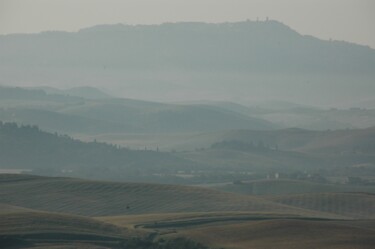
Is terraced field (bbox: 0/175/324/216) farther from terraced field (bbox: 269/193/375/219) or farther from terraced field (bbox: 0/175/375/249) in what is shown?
terraced field (bbox: 269/193/375/219)

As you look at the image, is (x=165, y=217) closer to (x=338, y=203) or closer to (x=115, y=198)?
(x=115, y=198)

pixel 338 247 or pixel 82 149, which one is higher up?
pixel 82 149

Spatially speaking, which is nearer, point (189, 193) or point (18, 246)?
point (18, 246)

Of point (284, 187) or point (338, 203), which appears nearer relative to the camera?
point (338, 203)

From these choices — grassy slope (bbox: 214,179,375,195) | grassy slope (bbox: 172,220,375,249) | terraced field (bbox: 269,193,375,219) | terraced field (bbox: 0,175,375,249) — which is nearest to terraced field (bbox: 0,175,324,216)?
terraced field (bbox: 0,175,375,249)

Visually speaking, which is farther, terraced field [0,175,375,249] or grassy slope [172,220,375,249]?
terraced field [0,175,375,249]

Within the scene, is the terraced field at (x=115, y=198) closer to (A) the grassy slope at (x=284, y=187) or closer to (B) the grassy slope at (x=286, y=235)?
(B) the grassy slope at (x=286, y=235)

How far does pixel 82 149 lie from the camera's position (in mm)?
187000

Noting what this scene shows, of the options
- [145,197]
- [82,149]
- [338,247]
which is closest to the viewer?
[338,247]

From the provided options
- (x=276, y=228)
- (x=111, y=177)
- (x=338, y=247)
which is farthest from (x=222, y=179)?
(x=338, y=247)

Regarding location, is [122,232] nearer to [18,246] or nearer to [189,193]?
[18,246]

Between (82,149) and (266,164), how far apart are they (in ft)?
85.5

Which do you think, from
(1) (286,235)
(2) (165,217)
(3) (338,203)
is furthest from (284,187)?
(1) (286,235)

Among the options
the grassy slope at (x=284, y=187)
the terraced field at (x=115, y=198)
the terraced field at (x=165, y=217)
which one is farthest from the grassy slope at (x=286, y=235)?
the grassy slope at (x=284, y=187)
